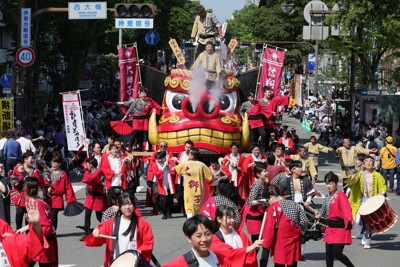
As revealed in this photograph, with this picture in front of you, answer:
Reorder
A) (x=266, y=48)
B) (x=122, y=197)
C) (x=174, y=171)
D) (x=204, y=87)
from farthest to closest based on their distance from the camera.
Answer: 1. (x=266, y=48)
2. (x=204, y=87)
3. (x=174, y=171)
4. (x=122, y=197)

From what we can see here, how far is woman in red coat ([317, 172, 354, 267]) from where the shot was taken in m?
12.3

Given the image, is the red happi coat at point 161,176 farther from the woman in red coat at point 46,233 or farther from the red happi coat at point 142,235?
the red happi coat at point 142,235

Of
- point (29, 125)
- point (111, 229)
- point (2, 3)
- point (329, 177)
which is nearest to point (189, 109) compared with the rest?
point (329, 177)

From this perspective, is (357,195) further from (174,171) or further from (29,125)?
(29,125)

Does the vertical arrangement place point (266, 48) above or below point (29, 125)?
above

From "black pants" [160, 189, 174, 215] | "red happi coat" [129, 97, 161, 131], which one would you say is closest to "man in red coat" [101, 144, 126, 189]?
"black pants" [160, 189, 174, 215]

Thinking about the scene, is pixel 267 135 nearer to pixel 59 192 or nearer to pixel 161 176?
pixel 161 176

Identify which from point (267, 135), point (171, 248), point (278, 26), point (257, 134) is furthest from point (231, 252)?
point (278, 26)

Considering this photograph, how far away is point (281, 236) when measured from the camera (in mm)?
11359

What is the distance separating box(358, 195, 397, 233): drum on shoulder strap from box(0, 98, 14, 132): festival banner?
47.5ft

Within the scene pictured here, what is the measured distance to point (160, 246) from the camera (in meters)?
15.2

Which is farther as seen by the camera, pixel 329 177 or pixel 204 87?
pixel 204 87

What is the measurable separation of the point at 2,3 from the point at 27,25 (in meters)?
5.58

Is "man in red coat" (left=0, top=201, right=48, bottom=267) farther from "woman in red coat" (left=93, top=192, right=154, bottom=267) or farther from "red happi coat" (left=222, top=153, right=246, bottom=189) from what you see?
"red happi coat" (left=222, top=153, right=246, bottom=189)
